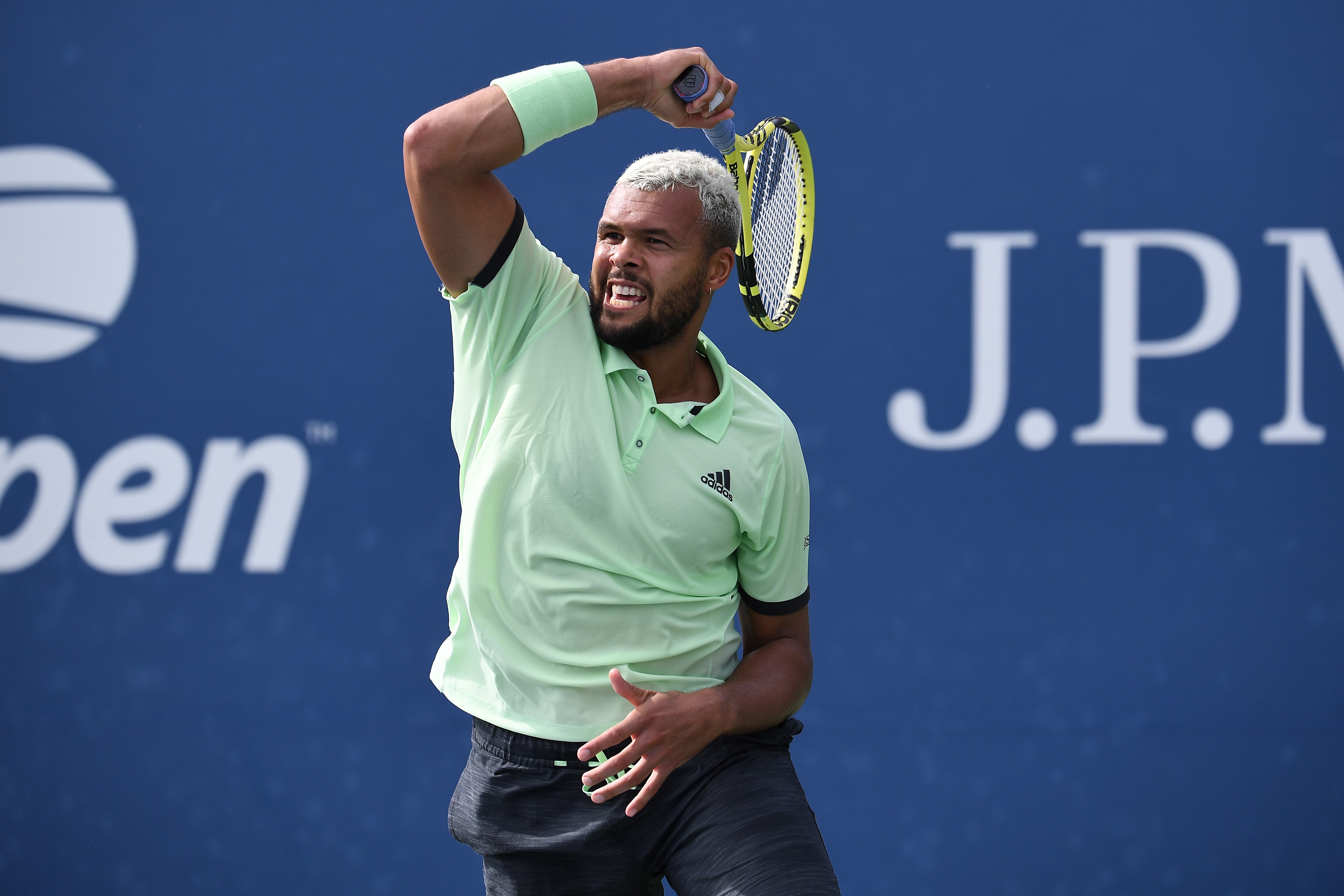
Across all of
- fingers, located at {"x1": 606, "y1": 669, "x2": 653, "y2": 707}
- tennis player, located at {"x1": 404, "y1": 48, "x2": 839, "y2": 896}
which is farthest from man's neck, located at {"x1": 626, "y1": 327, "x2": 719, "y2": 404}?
fingers, located at {"x1": 606, "y1": 669, "x2": 653, "y2": 707}

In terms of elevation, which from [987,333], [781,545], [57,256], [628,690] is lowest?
[628,690]

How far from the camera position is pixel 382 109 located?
10.4 feet

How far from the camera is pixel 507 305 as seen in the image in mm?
1812

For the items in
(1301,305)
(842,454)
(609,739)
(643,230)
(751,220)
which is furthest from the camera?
(842,454)

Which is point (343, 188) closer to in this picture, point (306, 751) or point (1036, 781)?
point (306, 751)

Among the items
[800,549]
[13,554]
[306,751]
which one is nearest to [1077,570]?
[800,549]

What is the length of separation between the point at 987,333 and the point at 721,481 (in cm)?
147

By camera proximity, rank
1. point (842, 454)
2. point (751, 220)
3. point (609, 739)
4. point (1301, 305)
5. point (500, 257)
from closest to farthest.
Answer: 1. point (609, 739)
2. point (500, 257)
3. point (751, 220)
4. point (1301, 305)
5. point (842, 454)

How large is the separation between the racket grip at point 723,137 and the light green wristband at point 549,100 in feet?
0.87

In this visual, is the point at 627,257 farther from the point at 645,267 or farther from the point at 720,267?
the point at 720,267

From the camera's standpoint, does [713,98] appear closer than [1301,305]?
Yes

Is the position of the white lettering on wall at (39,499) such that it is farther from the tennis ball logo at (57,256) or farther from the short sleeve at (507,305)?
the short sleeve at (507,305)

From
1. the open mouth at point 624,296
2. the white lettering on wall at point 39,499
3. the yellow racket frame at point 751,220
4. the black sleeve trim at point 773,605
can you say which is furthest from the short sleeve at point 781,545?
the white lettering on wall at point 39,499

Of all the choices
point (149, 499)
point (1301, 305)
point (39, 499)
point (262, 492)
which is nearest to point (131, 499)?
point (149, 499)
